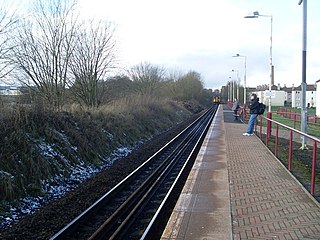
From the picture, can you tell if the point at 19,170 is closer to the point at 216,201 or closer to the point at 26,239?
the point at 26,239

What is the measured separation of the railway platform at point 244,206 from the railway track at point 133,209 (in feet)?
1.73

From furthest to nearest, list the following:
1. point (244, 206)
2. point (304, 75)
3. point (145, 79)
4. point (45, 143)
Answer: point (145, 79) → point (304, 75) → point (45, 143) → point (244, 206)

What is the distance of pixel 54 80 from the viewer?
1823 centimetres

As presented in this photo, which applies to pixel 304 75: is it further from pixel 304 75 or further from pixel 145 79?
pixel 145 79

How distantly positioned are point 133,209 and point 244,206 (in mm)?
2376

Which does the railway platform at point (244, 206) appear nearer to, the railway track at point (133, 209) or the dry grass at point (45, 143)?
the railway track at point (133, 209)

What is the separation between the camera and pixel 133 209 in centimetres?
759

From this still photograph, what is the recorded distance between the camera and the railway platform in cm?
522

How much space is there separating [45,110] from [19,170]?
3.84m

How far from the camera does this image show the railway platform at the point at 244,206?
17.1 ft

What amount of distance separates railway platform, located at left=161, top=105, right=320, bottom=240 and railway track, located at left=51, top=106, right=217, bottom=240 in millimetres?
529

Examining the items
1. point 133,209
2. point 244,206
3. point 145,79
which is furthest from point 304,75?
point 145,79

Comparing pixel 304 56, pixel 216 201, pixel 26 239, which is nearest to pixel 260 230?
pixel 216 201

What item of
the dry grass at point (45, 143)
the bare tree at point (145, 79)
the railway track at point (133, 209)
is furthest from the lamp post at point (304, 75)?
the bare tree at point (145, 79)
